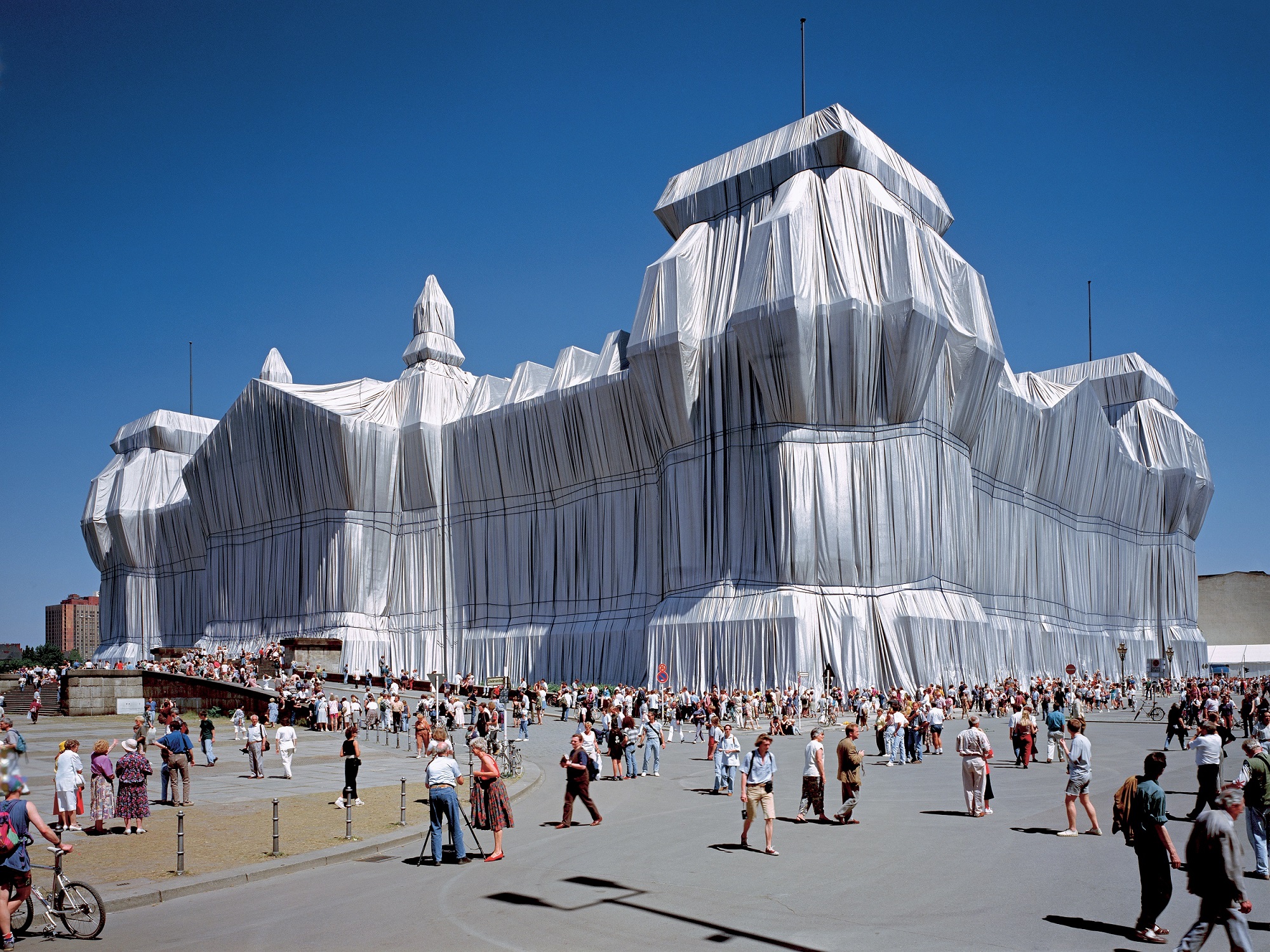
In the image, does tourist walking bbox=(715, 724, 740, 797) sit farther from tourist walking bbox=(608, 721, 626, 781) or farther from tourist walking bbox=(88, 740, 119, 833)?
tourist walking bbox=(88, 740, 119, 833)

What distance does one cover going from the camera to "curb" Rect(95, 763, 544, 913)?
39.2 ft

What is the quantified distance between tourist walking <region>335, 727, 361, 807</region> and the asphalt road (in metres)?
2.70

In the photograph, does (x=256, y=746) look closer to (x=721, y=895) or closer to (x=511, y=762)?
(x=511, y=762)

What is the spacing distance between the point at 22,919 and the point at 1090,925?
30.3 feet

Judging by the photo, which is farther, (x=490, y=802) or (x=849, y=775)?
(x=849, y=775)

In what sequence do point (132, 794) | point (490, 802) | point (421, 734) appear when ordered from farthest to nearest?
point (421, 734) → point (132, 794) → point (490, 802)

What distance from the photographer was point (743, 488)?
163 ft

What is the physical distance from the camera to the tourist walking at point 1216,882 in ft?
25.6

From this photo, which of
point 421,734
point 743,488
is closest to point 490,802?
point 421,734

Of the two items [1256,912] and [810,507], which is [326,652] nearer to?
[810,507]

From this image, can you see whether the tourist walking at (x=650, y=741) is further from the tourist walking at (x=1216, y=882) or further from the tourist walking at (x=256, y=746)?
the tourist walking at (x=1216, y=882)

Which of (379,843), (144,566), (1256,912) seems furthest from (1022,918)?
(144,566)

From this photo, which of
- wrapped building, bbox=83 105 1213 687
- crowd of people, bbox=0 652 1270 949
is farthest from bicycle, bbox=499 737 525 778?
wrapped building, bbox=83 105 1213 687

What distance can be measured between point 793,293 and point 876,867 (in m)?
36.6
